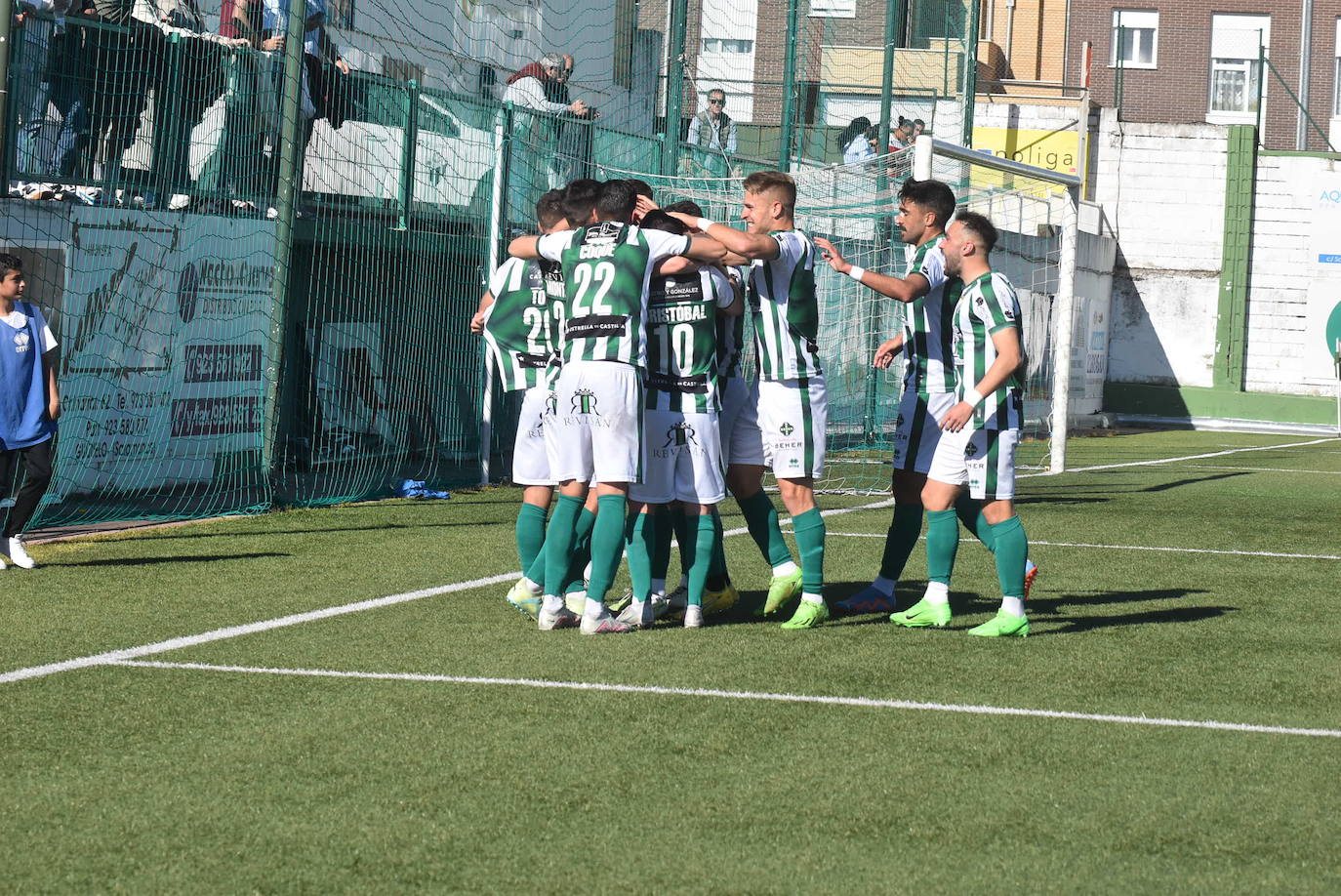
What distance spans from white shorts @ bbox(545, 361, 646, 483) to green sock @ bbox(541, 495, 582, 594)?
0.63 ft

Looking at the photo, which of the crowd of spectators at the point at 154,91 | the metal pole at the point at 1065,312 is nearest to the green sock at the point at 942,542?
the crowd of spectators at the point at 154,91

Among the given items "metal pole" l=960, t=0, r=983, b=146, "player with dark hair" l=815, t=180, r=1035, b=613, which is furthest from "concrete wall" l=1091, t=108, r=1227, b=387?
"player with dark hair" l=815, t=180, r=1035, b=613

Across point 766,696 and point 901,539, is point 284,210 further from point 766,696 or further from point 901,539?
point 766,696

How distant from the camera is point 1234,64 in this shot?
161ft

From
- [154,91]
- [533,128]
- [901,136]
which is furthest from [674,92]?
[154,91]

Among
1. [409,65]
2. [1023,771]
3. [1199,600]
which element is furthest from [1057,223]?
[1023,771]

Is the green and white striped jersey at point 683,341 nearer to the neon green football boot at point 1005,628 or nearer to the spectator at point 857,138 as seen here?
the neon green football boot at point 1005,628

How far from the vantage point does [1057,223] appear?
2700cm

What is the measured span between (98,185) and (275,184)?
4.61 ft

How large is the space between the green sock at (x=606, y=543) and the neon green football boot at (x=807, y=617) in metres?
0.86

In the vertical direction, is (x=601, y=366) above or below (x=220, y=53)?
below

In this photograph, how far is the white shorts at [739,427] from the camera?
7.66m

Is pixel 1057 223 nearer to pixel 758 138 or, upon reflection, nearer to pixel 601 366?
pixel 758 138

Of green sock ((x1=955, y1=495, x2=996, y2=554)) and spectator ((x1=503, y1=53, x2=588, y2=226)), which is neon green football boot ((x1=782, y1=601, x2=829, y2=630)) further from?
spectator ((x1=503, y1=53, x2=588, y2=226))
